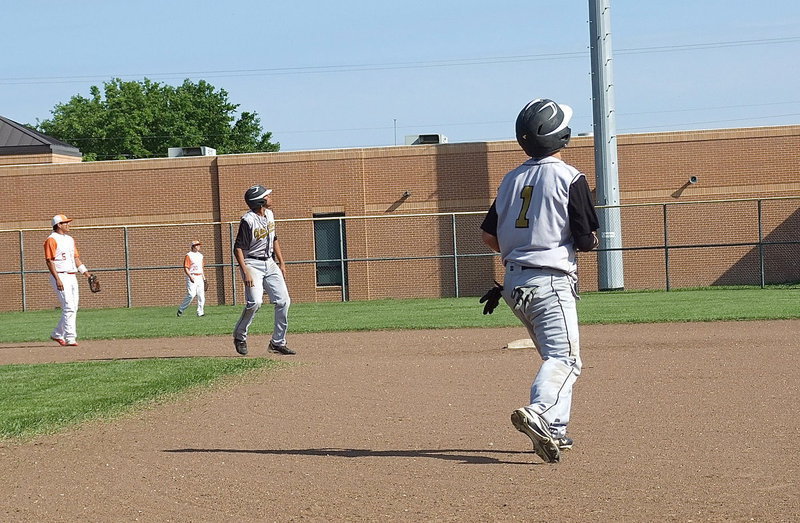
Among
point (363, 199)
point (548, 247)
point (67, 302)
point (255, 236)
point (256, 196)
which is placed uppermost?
point (363, 199)

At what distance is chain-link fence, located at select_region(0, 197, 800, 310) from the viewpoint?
104 ft

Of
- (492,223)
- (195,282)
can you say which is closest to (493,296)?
(492,223)

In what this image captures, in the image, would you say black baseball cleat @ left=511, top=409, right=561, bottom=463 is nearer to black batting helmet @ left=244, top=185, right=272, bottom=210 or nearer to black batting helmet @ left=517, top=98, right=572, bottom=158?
black batting helmet @ left=517, top=98, right=572, bottom=158

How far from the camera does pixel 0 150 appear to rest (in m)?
44.5

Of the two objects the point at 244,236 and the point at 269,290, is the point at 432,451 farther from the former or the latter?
the point at 269,290

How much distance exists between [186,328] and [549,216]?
47.6ft

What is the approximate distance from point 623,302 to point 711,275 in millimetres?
9631

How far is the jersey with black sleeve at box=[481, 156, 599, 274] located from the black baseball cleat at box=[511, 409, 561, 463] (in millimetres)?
861

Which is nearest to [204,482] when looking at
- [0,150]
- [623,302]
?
[623,302]

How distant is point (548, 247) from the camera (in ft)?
20.7

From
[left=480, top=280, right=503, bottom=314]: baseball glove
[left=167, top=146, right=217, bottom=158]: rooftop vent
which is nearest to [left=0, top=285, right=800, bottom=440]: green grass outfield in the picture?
[left=480, top=280, right=503, bottom=314]: baseball glove

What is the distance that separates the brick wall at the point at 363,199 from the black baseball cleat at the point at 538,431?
26250mm

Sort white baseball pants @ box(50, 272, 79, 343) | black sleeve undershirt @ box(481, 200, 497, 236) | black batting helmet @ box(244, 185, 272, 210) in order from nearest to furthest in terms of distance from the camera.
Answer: black sleeve undershirt @ box(481, 200, 497, 236) < black batting helmet @ box(244, 185, 272, 210) < white baseball pants @ box(50, 272, 79, 343)

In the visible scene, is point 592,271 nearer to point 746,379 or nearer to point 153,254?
point 153,254
